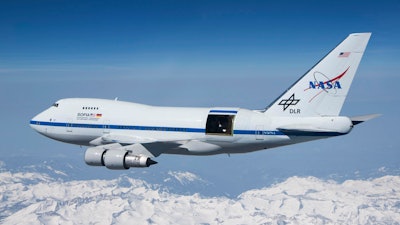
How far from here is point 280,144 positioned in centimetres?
4362

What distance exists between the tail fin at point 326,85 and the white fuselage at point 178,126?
973 millimetres

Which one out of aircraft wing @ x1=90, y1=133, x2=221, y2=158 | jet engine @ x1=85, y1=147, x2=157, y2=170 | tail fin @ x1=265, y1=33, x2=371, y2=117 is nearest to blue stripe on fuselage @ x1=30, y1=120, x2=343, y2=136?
aircraft wing @ x1=90, y1=133, x2=221, y2=158

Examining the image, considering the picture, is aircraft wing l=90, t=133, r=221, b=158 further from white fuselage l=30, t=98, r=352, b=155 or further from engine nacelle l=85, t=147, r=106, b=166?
engine nacelle l=85, t=147, r=106, b=166

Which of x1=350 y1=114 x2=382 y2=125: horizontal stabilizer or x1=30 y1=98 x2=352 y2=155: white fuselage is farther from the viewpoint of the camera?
x1=350 y1=114 x2=382 y2=125: horizontal stabilizer

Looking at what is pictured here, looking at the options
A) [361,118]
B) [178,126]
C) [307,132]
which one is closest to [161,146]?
[178,126]

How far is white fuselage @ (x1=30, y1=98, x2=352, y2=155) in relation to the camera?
4284 cm

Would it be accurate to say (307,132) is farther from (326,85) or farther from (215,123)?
(215,123)

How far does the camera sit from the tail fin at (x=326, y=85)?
4094 centimetres

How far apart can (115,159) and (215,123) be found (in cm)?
947

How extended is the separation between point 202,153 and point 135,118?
303 inches

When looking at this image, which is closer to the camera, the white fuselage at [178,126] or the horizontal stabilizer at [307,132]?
the horizontal stabilizer at [307,132]

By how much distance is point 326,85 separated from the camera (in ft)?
139

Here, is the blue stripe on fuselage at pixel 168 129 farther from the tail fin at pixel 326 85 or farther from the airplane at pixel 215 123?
the tail fin at pixel 326 85

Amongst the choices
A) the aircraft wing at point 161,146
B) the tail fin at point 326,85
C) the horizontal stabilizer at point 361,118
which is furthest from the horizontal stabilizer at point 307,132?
the aircraft wing at point 161,146
